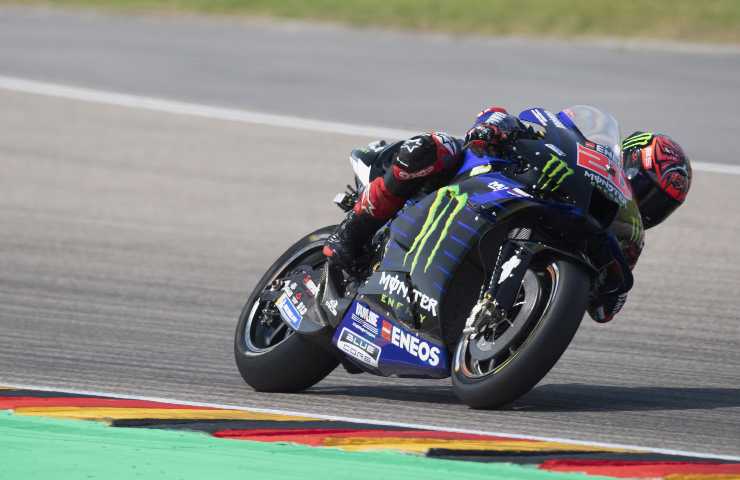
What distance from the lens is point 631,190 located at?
5.89 m

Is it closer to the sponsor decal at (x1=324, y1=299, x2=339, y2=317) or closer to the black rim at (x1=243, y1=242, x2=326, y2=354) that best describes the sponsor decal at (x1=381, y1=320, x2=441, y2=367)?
the sponsor decal at (x1=324, y1=299, x2=339, y2=317)

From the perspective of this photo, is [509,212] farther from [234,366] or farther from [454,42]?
[454,42]

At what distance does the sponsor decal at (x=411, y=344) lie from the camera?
5.86 metres

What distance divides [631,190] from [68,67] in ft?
37.6

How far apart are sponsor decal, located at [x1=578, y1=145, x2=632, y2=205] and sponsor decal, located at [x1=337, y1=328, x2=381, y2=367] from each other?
1.17 meters

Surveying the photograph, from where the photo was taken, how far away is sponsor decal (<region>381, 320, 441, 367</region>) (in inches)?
231

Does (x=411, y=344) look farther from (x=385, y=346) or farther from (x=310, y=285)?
(x=310, y=285)

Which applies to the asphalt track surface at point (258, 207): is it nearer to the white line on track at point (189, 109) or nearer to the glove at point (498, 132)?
the white line on track at point (189, 109)

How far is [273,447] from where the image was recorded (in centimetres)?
505

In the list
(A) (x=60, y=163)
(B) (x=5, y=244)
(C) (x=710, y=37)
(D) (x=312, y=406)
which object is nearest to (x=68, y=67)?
(A) (x=60, y=163)

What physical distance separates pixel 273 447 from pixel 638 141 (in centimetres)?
208

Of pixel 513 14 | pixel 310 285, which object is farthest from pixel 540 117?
pixel 513 14

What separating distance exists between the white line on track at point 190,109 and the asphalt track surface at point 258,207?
8.7 inches

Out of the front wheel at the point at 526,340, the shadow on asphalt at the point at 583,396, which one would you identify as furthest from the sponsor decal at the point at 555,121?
the shadow on asphalt at the point at 583,396
